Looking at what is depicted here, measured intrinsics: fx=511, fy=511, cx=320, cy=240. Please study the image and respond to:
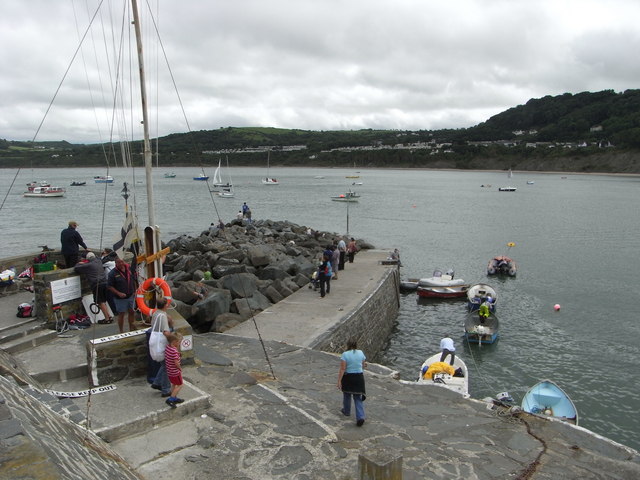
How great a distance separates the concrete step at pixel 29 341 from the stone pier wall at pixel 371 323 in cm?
514

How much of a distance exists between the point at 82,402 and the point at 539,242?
1546 inches

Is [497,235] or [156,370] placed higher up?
[156,370]

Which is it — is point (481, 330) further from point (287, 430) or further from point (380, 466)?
point (380, 466)

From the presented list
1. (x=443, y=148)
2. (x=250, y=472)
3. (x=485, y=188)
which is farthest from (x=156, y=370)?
(x=443, y=148)

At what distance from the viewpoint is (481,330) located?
1720 centimetres

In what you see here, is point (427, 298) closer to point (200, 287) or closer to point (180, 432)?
point (200, 287)

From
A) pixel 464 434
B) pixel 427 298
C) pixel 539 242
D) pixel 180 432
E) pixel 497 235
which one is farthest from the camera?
pixel 497 235

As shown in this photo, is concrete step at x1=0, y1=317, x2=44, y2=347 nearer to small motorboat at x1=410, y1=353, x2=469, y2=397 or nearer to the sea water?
the sea water

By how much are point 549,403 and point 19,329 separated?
35.3 ft

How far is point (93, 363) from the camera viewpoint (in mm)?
7238

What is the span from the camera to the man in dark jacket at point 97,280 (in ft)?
31.9

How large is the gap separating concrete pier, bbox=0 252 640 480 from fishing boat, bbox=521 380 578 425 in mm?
3331

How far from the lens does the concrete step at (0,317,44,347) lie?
28.4 feet

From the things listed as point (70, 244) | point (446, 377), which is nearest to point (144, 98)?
point (70, 244)
